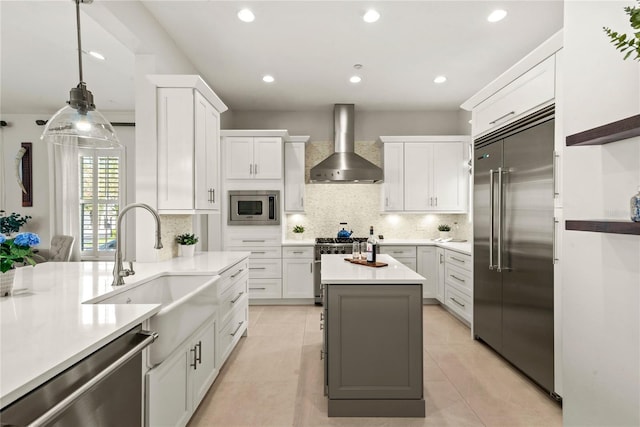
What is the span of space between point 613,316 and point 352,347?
1.34 m

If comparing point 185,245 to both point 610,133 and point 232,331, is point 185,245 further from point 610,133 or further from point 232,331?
point 610,133

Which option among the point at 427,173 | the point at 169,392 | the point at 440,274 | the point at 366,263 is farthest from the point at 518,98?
the point at 169,392

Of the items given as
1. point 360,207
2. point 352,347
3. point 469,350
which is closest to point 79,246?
point 360,207

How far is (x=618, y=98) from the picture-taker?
50.3 inches

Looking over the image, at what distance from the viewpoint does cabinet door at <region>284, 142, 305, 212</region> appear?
4.90 metres

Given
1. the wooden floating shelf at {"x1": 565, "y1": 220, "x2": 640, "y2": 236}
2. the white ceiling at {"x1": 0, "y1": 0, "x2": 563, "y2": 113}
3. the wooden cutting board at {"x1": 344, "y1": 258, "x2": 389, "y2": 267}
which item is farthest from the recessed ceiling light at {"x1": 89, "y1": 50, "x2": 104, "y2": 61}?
the wooden floating shelf at {"x1": 565, "y1": 220, "x2": 640, "y2": 236}

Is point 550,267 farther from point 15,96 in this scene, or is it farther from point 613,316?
point 15,96

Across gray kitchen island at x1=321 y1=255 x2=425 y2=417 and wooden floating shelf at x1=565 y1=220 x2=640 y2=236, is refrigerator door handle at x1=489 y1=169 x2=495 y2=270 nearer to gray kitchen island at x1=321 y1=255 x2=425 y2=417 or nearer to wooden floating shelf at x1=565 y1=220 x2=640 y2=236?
gray kitchen island at x1=321 y1=255 x2=425 y2=417

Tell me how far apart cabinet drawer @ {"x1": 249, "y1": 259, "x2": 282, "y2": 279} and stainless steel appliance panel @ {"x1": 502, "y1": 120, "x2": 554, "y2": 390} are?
9.60 ft

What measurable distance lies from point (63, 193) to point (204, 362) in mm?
4996

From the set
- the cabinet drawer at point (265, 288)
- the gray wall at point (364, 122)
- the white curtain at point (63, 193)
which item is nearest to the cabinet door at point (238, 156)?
the gray wall at point (364, 122)

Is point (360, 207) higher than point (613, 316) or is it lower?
higher

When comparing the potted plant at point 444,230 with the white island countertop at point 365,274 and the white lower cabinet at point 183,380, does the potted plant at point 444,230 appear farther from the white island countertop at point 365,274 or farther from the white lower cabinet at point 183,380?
the white lower cabinet at point 183,380

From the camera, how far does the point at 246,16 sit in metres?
2.78
